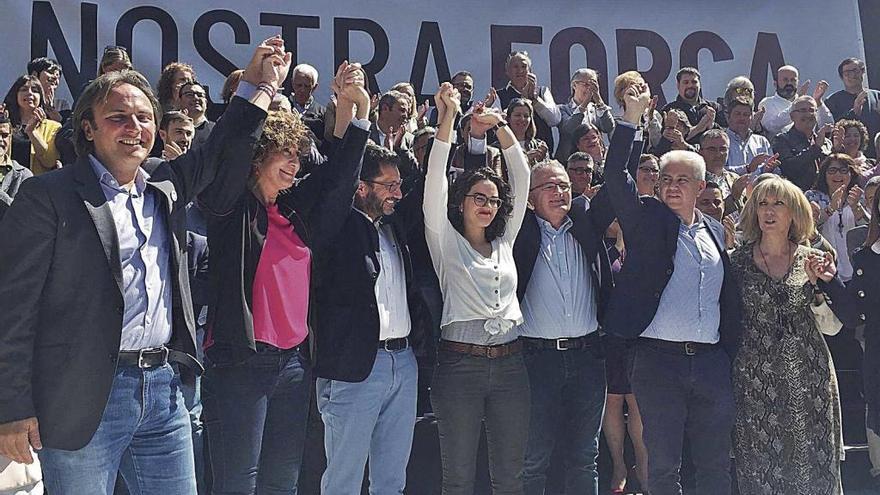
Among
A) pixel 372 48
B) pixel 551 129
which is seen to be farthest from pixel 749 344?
pixel 372 48

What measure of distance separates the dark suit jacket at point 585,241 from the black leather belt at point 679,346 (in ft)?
1.07

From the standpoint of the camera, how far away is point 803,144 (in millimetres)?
7629

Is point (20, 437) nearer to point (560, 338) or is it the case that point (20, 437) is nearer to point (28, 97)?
point (560, 338)

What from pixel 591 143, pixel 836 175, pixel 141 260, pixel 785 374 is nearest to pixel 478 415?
pixel 785 374

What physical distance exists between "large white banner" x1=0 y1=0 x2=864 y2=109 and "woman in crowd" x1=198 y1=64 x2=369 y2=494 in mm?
4559

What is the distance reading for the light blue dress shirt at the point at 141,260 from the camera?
2514 millimetres

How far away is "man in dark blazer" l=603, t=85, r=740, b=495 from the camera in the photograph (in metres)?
3.90

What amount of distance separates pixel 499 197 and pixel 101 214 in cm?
190

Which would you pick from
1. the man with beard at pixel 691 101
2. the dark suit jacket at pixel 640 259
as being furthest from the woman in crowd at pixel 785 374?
the man with beard at pixel 691 101

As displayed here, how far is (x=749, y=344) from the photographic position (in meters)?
4.10

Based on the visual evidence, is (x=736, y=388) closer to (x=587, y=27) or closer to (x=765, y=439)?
(x=765, y=439)

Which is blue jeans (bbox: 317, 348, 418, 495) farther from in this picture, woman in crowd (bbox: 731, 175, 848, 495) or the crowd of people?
woman in crowd (bbox: 731, 175, 848, 495)

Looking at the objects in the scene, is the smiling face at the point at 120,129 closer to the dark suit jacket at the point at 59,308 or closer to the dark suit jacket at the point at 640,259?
the dark suit jacket at the point at 59,308

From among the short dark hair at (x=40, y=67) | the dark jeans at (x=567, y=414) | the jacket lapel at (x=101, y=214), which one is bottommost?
the dark jeans at (x=567, y=414)
